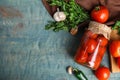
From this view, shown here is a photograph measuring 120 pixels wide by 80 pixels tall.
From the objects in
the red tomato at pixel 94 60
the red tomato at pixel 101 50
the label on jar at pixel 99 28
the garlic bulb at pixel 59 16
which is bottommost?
the red tomato at pixel 94 60

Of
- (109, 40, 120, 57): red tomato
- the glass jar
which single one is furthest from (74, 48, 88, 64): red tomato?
(109, 40, 120, 57): red tomato

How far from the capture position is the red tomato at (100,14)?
3.42 ft

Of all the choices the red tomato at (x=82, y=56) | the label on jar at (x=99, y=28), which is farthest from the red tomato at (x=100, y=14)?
the red tomato at (x=82, y=56)

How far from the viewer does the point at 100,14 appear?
1038 mm

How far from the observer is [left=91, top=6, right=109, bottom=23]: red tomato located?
3.42 feet

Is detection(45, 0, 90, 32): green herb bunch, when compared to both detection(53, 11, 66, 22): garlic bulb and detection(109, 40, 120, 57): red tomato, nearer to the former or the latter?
detection(53, 11, 66, 22): garlic bulb

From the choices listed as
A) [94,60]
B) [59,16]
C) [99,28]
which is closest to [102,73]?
[94,60]

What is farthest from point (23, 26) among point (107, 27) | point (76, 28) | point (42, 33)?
point (107, 27)

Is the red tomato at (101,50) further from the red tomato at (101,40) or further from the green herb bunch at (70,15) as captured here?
the green herb bunch at (70,15)

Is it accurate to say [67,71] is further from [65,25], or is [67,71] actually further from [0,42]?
[0,42]

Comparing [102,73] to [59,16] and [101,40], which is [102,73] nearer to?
[101,40]

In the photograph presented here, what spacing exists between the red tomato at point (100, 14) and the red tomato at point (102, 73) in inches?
7.1

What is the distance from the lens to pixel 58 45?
3.62 feet

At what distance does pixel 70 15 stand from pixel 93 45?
5.8 inches
